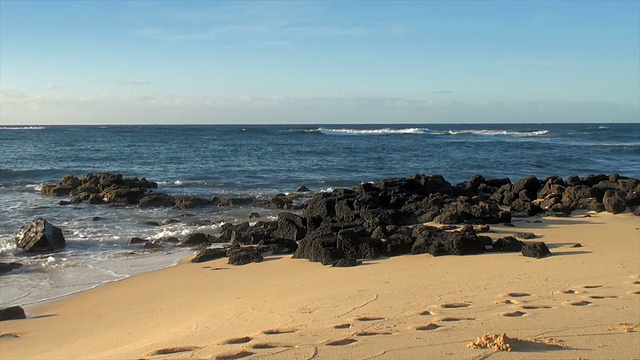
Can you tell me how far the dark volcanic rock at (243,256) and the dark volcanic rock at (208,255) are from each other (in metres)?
0.26

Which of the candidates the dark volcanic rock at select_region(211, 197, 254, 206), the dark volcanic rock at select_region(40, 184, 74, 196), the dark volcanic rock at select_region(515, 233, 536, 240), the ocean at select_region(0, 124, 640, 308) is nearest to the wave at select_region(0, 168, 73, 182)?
the ocean at select_region(0, 124, 640, 308)

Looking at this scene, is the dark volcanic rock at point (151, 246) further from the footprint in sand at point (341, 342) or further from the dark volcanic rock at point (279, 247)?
the footprint in sand at point (341, 342)

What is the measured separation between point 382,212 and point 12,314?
27.4 ft

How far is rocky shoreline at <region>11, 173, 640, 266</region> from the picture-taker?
10.1m

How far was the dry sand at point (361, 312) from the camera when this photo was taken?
4969 millimetres

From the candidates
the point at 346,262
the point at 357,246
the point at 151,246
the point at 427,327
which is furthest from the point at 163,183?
the point at 427,327

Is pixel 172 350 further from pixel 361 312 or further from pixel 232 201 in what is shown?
pixel 232 201

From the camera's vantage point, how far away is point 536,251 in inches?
370

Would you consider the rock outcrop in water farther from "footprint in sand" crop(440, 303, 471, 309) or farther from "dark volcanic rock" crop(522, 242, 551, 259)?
"footprint in sand" crop(440, 303, 471, 309)

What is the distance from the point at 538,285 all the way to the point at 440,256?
245 centimetres

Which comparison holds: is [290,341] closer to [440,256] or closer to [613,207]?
[440,256]

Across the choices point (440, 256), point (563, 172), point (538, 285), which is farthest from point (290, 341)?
point (563, 172)

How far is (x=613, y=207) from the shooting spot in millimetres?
14492

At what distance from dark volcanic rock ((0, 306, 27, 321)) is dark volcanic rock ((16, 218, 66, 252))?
4.37 metres
